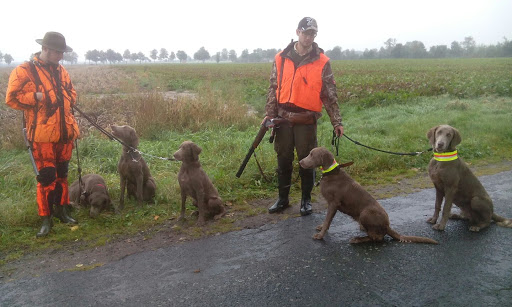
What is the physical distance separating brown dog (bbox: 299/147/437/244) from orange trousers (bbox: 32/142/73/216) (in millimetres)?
3302

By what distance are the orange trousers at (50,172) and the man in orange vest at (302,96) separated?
298cm

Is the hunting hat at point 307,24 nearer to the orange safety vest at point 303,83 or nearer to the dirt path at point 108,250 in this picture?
the orange safety vest at point 303,83

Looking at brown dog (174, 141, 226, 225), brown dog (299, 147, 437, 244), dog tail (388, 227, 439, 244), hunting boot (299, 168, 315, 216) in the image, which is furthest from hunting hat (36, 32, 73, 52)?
dog tail (388, 227, 439, 244)

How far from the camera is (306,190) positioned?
5.90 metres

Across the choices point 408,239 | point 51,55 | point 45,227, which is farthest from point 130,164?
point 408,239

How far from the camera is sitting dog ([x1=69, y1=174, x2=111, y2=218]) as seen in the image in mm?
5797

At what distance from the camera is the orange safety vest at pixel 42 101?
189 inches

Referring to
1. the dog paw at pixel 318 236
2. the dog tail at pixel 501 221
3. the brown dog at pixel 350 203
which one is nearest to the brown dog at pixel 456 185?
the dog tail at pixel 501 221

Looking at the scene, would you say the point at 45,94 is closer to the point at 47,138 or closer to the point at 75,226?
the point at 47,138

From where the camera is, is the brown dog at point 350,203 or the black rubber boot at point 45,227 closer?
the brown dog at point 350,203

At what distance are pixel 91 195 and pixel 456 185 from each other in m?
5.12

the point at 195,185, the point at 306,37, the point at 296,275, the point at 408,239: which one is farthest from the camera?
the point at 195,185

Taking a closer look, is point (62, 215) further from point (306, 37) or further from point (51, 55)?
point (306, 37)

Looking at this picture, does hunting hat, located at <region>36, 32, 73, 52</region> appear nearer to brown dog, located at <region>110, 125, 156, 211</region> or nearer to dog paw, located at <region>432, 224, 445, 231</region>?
brown dog, located at <region>110, 125, 156, 211</region>
